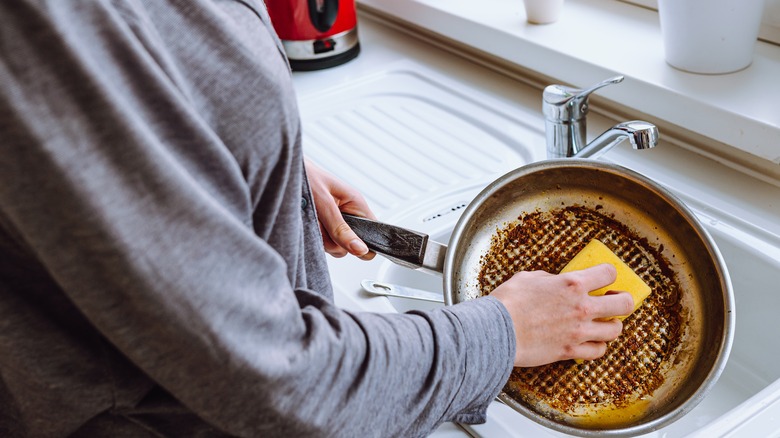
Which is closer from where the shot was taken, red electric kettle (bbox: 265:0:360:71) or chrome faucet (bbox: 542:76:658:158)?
chrome faucet (bbox: 542:76:658:158)

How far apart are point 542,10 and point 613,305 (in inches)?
30.5

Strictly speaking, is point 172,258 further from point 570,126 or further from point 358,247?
point 570,126

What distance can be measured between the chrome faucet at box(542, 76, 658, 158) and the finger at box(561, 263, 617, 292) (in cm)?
23

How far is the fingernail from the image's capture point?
81cm

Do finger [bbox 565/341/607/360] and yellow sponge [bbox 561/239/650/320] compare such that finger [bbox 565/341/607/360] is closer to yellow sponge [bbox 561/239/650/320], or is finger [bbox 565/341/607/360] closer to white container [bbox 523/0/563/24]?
yellow sponge [bbox 561/239/650/320]

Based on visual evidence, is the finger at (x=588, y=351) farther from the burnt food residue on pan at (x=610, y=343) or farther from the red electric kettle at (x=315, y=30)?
the red electric kettle at (x=315, y=30)

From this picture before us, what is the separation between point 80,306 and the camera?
43cm

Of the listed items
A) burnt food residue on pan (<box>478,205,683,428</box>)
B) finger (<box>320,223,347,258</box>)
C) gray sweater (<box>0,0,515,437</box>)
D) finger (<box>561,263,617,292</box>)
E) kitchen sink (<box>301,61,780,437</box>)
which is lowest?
kitchen sink (<box>301,61,780,437</box>)

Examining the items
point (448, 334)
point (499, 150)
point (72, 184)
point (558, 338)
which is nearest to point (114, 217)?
point (72, 184)

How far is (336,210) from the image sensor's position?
834 millimetres

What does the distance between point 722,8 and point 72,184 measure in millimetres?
909

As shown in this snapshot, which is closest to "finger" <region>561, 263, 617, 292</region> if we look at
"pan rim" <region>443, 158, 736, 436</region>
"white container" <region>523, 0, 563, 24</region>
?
"pan rim" <region>443, 158, 736, 436</region>

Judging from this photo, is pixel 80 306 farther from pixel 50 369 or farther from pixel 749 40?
pixel 749 40

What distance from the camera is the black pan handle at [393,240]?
30.2 inches
